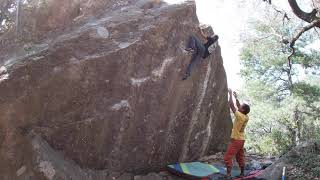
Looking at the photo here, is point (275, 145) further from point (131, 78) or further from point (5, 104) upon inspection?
point (5, 104)

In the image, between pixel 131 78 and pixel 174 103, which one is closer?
pixel 131 78

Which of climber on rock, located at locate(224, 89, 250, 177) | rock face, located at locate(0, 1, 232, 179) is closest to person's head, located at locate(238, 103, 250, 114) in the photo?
climber on rock, located at locate(224, 89, 250, 177)

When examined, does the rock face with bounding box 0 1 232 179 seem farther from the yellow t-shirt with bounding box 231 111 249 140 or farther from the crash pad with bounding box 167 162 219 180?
the yellow t-shirt with bounding box 231 111 249 140

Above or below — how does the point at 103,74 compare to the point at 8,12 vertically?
below

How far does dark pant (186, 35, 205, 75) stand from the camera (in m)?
9.42

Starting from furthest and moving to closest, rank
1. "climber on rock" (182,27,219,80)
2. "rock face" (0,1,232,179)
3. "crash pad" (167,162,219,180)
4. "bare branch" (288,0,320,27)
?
"bare branch" (288,0,320,27) → "climber on rock" (182,27,219,80) → "crash pad" (167,162,219,180) → "rock face" (0,1,232,179)

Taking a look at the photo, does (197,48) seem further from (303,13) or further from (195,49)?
(303,13)

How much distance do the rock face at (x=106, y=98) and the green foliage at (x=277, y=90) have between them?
713 cm

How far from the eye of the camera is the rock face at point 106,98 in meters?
6.73

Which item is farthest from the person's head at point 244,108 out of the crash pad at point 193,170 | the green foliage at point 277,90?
the green foliage at point 277,90

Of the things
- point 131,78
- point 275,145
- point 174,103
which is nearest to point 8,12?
point 131,78

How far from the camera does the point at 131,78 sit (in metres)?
8.23

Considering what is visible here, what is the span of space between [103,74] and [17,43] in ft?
6.55

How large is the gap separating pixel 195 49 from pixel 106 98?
276cm
